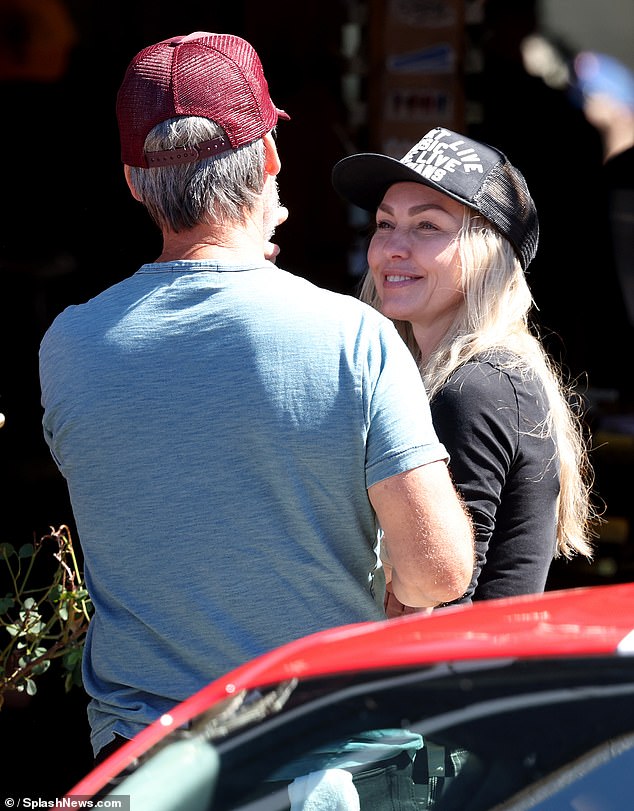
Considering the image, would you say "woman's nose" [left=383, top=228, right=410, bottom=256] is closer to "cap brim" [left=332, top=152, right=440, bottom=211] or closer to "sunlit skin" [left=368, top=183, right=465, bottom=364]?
"sunlit skin" [left=368, top=183, right=465, bottom=364]

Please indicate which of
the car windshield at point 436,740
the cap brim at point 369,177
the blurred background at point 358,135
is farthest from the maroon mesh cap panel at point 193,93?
the blurred background at point 358,135

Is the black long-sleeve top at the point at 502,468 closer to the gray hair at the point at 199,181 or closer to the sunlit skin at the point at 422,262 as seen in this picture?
the sunlit skin at the point at 422,262

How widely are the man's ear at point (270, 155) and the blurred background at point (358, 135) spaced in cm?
233

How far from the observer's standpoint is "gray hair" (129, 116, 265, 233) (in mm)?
1701

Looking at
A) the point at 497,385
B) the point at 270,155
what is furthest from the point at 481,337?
the point at 270,155

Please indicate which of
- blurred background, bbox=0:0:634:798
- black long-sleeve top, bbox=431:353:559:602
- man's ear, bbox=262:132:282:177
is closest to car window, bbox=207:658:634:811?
black long-sleeve top, bbox=431:353:559:602

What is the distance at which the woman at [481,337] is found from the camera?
2043 millimetres

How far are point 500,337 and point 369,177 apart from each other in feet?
1.81

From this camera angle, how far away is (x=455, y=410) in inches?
79.8

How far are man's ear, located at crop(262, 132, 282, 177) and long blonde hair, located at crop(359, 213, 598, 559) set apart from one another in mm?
546

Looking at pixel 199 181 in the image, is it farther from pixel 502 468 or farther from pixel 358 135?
pixel 358 135

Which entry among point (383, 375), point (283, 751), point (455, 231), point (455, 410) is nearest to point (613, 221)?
point (455, 231)

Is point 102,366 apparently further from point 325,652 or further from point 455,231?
point 455,231

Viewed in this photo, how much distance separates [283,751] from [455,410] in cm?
82
